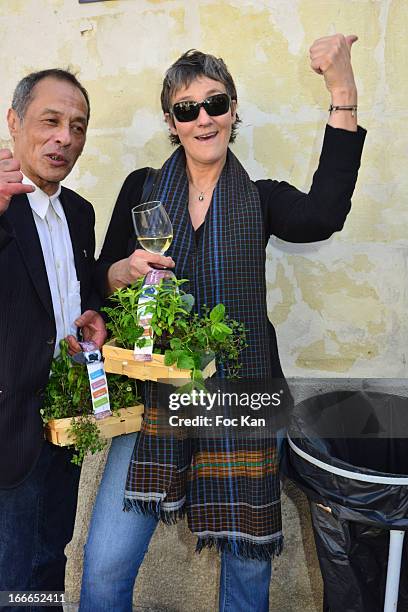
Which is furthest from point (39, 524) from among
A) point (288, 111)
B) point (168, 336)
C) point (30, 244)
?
point (288, 111)

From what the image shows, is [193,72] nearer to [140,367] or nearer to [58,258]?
[58,258]

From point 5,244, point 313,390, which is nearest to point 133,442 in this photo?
point 5,244

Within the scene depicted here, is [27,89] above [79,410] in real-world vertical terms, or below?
above

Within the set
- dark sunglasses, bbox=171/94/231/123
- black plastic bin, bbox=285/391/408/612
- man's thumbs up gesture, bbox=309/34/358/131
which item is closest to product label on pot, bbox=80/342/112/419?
black plastic bin, bbox=285/391/408/612

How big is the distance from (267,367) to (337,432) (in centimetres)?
59

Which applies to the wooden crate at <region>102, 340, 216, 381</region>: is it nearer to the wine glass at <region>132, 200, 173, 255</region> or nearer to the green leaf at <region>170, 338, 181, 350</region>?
the green leaf at <region>170, 338, 181, 350</region>

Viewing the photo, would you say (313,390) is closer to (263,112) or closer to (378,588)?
(378,588)

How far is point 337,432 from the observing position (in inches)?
91.3

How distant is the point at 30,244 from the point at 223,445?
3.16 feet

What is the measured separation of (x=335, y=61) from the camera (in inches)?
63.6

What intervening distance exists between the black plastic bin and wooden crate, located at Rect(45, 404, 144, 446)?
23.3 inches

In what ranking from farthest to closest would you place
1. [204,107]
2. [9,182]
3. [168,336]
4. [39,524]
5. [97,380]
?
[39,524], [204,107], [97,380], [168,336], [9,182]

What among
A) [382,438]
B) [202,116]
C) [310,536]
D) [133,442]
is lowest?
[310,536]

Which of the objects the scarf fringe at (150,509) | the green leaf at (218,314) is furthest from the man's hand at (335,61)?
the scarf fringe at (150,509)
